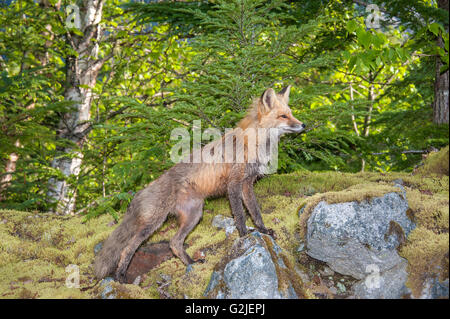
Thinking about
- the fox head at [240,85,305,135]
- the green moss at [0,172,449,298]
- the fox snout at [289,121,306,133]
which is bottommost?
the green moss at [0,172,449,298]

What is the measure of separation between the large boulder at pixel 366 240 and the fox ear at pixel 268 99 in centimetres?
164

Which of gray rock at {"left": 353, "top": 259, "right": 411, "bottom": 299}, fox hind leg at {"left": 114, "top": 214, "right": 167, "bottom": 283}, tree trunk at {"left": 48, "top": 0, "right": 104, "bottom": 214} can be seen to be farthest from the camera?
tree trunk at {"left": 48, "top": 0, "right": 104, "bottom": 214}

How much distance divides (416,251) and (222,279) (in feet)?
7.21

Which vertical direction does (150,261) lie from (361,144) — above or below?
below

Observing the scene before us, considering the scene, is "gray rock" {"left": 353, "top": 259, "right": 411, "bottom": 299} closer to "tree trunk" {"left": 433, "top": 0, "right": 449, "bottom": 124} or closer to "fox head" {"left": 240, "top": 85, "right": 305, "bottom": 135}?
"fox head" {"left": 240, "top": 85, "right": 305, "bottom": 135}

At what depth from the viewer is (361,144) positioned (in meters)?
Answer: 7.04

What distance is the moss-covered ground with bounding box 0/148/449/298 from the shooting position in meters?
3.66

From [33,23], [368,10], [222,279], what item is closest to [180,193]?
[222,279]

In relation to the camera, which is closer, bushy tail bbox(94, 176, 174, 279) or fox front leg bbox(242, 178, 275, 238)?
bushy tail bbox(94, 176, 174, 279)

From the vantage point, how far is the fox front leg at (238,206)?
4574 millimetres

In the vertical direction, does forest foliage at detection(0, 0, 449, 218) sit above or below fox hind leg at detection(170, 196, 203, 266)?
above

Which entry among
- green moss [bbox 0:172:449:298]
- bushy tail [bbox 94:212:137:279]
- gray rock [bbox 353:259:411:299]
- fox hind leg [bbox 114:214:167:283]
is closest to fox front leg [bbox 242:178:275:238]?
green moss [bbox 0:172:449:298]

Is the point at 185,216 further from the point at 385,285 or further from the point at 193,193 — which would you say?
the point at 385,285

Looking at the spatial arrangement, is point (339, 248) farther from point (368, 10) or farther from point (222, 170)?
point (368, 10)
